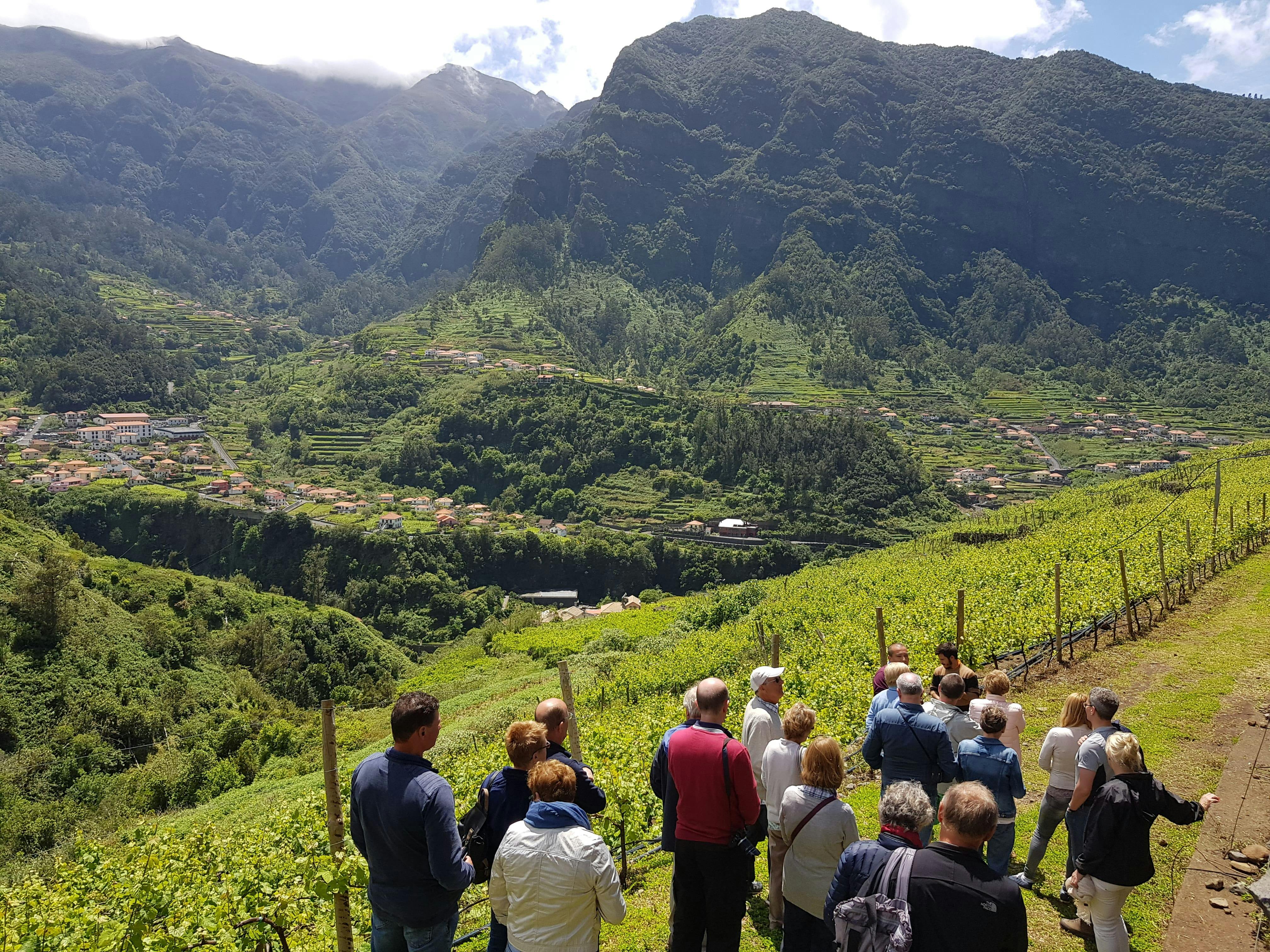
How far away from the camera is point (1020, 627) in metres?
12.1

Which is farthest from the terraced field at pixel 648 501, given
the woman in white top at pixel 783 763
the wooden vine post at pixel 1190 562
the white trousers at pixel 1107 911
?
the white trousers at pixel 1107 911

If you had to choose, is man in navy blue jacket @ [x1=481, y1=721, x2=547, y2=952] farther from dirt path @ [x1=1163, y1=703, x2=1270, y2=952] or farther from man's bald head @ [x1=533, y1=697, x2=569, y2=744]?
dirt path @ [x1=1163, y1=703, x2=1270, y2=952]

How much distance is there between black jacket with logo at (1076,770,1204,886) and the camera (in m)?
4.12

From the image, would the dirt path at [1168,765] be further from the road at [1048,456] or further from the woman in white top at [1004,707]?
the road at [1048,456]

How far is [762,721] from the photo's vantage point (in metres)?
5.16

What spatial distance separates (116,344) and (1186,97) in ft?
742

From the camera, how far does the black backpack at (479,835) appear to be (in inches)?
154

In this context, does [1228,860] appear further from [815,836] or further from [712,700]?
[712,700]

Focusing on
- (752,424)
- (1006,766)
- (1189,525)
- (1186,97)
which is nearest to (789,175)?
(1186,97)

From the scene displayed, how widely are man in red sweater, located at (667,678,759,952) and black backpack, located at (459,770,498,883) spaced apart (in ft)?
3.64

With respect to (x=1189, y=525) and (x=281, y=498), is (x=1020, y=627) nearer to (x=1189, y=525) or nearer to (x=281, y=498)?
(x=1189, y=525)

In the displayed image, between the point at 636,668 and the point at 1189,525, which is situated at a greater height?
the point at 1189,525

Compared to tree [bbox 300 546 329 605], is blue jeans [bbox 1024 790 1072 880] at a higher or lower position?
higher

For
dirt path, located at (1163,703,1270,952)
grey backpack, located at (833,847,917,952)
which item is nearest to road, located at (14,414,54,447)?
grey backpack, located at (833,847,917,952)
